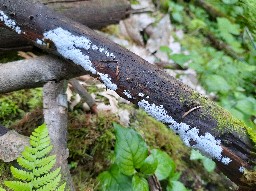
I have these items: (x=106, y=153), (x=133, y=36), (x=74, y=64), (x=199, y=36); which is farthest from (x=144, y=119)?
(x=199, y=36)

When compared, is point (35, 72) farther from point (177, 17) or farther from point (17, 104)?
point (177, 17)

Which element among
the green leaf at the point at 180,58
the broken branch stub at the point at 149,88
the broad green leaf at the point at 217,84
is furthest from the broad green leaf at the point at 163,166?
the green leaf at the point at 180,58

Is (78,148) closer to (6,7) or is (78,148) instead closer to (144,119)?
(144,119)

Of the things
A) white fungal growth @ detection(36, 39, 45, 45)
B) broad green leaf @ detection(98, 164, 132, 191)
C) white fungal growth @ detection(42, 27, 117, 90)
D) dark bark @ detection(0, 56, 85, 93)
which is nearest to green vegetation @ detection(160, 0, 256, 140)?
broad green leaf @ detection(98, 164, 132, 191)

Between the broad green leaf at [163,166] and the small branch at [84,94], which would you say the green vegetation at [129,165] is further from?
the small branch at [84,94]

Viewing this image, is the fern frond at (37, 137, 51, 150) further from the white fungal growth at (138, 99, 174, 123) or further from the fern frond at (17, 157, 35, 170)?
the white fungal growth at (138, 99, 174, 123)
